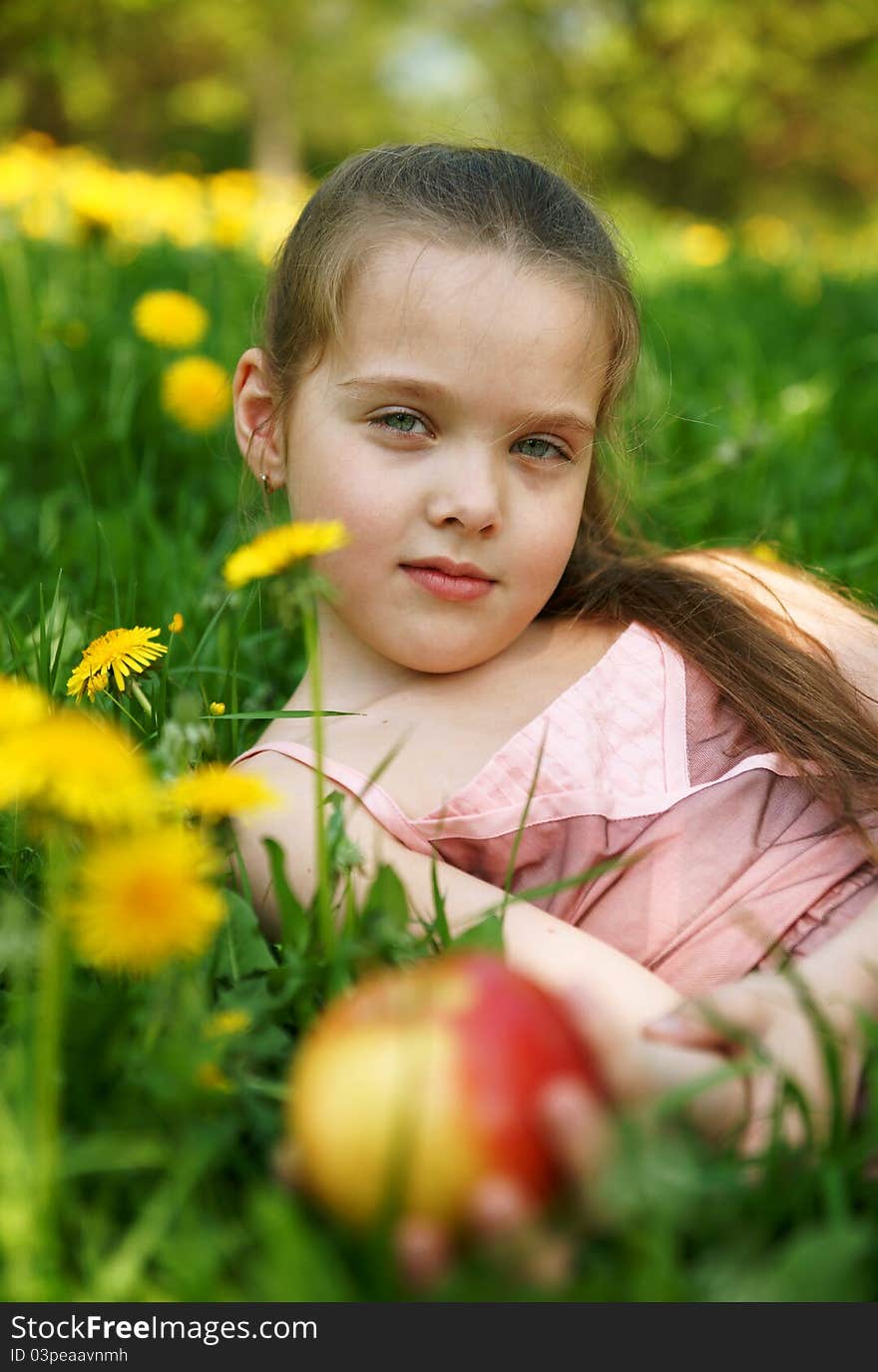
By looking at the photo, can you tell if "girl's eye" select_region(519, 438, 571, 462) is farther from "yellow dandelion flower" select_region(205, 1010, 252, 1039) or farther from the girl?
"yellow dandelion flower" select_region(205, 1010, 252, 1039)

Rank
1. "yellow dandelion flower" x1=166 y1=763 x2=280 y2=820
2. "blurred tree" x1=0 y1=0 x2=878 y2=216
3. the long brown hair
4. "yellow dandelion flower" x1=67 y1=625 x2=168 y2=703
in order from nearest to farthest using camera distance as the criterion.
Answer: "yellow dandelion flower" x1=166 y1=763 x2=280 y2=820, "yellow dandelion flower" x1=67 y1=625 x2=168 y2=703, the long brown hair, "blurred tree" x1=0 y1=0 x2=878 y2=216

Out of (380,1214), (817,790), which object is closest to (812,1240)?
(380,1214)

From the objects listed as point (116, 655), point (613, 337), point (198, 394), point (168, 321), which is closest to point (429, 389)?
point (613, 337)

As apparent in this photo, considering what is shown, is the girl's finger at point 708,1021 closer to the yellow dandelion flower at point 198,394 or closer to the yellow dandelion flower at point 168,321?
the yellow dandelion flower at point 198,394

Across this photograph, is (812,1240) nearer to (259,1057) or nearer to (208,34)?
(259,1057)

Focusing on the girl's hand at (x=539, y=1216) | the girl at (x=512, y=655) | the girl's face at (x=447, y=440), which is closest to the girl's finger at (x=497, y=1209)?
the girl's hand at (x=539, y=1216)

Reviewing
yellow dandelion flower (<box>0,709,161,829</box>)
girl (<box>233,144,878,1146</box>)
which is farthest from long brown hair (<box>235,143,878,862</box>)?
yellow dandelion flower (<box>0,709,161,829</box>)

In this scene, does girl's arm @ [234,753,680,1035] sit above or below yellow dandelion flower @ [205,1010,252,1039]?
below

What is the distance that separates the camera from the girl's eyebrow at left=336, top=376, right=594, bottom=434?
4.68 feet

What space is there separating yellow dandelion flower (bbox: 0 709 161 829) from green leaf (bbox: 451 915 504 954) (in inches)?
15.3

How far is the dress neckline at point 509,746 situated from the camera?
140 cm

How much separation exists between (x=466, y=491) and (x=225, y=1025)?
658 mm

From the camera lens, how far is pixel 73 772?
2.49ft

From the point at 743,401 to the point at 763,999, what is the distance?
6.66 feet
